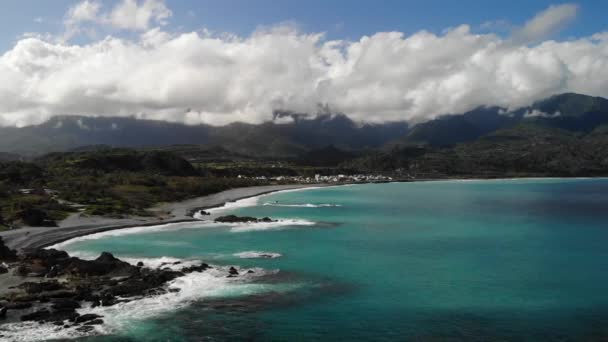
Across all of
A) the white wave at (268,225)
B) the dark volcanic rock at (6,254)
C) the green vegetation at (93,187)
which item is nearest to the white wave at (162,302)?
the dark volcanic rock at (6,254)

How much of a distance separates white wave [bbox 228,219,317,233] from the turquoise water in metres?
0.43

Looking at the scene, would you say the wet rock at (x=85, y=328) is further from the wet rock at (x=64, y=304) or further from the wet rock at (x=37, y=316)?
the wet rock at (x=64, y=304)

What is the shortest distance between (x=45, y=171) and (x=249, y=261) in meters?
130

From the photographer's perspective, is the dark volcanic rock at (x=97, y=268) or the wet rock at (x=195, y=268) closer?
the dark volcanic rock at (x=97, y=268)

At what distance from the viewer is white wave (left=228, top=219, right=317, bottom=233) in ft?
227

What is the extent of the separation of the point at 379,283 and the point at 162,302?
17374 millimetres

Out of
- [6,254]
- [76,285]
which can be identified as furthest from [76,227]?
[76,285]

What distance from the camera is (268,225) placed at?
7375 cm

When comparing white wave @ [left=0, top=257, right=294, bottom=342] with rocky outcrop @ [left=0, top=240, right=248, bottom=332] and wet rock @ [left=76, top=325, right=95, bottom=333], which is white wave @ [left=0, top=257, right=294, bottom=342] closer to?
wet rock @ [left=76, top=325, right=95, bottom=333]

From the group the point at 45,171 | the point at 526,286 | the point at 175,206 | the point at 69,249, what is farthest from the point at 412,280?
the point at 45,171

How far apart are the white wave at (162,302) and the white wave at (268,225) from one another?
25.2 metres

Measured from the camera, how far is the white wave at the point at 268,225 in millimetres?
69188

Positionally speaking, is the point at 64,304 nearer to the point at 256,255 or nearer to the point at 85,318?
the point at 85,318

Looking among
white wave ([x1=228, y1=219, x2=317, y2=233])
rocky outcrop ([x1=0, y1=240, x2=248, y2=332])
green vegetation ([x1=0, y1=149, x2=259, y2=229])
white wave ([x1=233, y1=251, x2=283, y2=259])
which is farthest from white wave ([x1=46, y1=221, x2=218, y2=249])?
white wave ([x1=233, y1=251, x2=283, y2=259])
